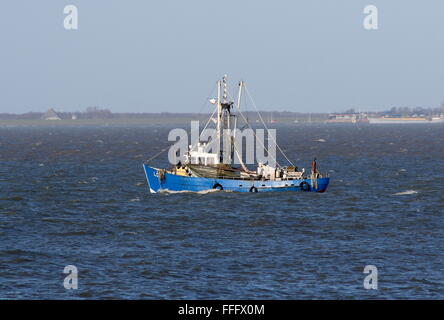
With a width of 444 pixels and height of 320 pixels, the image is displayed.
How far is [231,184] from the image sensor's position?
2953 inches

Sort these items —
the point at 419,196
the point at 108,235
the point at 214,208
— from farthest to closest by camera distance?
the point at 419,196 < the point at 214,208 < the point at 108,235

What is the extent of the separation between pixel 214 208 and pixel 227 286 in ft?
93.0

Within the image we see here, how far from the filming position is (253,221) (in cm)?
5703

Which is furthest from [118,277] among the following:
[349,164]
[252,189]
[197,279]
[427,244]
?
[349,164]

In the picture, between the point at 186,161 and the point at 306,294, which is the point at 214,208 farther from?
the point at 306,294

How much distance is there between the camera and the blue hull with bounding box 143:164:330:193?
74.9 metres

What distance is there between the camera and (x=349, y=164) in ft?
385

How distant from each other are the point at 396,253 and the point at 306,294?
36.9ft

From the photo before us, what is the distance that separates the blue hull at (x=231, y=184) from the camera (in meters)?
74.9

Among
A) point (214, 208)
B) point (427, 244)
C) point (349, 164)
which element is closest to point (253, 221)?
point (214, 208)

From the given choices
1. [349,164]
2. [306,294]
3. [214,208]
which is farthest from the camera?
[349,164]
